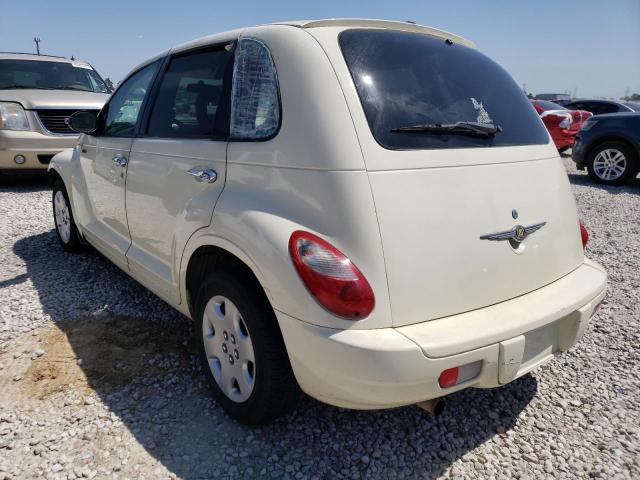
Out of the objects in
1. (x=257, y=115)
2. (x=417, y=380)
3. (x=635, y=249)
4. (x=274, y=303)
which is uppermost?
(x=257, y=115)

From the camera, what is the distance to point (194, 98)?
2664 mm

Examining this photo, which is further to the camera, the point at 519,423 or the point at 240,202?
the point at 519,423

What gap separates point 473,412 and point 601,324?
158 centimetres

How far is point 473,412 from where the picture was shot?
2477 millimetres

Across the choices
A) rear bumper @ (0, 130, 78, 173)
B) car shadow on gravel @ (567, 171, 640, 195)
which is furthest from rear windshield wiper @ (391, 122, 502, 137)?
car shadow on gravel @ (567, 171, 640, 195)

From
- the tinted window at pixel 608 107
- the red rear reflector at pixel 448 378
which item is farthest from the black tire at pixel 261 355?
the tinted window at pixel 608 107

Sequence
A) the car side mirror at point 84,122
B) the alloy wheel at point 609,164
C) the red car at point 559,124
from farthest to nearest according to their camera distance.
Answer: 1. the red car at point 559,124
2. the alloy wheel at point 609,164
3. the car side mirror at point 84,122

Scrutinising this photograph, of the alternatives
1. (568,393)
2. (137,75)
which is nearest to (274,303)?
(568,393)

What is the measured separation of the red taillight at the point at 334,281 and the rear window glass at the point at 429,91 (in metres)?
0.50

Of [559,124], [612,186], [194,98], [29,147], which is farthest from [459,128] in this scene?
[559,124]

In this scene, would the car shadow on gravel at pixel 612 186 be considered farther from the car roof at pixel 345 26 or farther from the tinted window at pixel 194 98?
the tinted window at pixel 194 98

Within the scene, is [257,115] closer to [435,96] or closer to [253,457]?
[435,96]

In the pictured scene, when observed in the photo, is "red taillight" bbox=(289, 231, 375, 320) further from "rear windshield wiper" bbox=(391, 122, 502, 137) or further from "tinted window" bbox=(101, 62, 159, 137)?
"tinted window" bbox=(101, 62, 159, 137)

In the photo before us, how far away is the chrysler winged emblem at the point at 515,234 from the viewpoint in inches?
78.5
